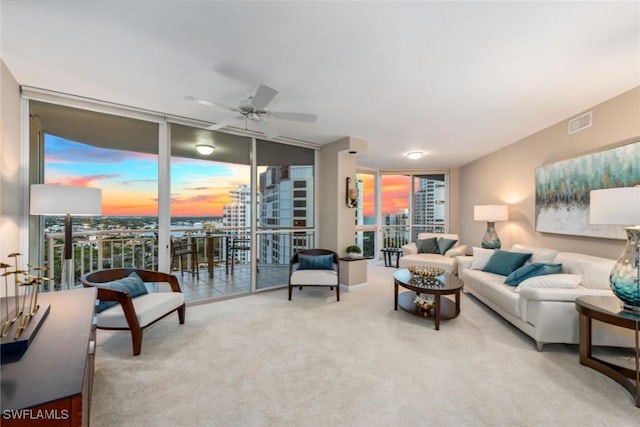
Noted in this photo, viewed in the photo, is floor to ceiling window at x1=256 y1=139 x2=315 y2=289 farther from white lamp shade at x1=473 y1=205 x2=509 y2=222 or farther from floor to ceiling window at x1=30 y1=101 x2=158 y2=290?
white lamp shade at x1=473 y1=205 x2=509 y2=222

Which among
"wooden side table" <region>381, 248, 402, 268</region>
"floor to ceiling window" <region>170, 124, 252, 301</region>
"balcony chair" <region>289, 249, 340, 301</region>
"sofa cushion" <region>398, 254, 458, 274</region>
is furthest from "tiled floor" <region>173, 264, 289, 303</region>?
"wooden side table" <region>381, 248, 402, 268</region>

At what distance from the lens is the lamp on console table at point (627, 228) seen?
1.93 m

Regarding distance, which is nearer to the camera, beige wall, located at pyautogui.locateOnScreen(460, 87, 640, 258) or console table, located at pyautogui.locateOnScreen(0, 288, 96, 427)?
console table, located at pyautogui.locateOnScreen(0, 288, 96, 427)

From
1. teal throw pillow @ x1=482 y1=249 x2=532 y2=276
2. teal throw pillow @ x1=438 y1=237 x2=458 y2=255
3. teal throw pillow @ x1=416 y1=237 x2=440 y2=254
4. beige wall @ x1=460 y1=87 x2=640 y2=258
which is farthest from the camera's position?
teal throw pillow @ x1=416 y1=237 x2=440 y2=254

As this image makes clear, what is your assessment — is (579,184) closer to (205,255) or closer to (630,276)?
(630,276)

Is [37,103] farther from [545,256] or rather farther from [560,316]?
[545,256]

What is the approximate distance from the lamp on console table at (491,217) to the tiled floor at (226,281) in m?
3.64

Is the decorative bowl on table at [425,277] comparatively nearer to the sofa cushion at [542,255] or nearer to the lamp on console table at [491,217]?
the sofa cushion at [542,255]

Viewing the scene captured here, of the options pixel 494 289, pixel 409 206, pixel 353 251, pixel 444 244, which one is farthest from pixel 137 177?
pixel 409 206

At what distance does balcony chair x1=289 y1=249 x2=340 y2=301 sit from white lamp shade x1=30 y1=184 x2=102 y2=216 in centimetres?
249

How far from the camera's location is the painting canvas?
2711mm

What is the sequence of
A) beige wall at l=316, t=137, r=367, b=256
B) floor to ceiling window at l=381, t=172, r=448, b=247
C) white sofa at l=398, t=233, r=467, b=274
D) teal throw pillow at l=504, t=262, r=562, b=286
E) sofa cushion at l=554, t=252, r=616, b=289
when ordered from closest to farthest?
1. sofa cushion at l=554, t=252, r=616, b=289
2. teal throw pillow at l=504, t=262, r=562, b=286
3. beige wall at l=316, t=137, r=367, b=256
4. white sofa at l=398, t=233, r=467, b=274
5. floor to ceiling window at l=381, t=172, r=448, b=247

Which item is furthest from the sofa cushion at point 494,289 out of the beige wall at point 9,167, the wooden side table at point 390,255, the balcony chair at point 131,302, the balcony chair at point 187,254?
the beige wall at point 9,167

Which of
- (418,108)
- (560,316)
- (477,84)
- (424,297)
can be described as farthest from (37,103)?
(560,316)
